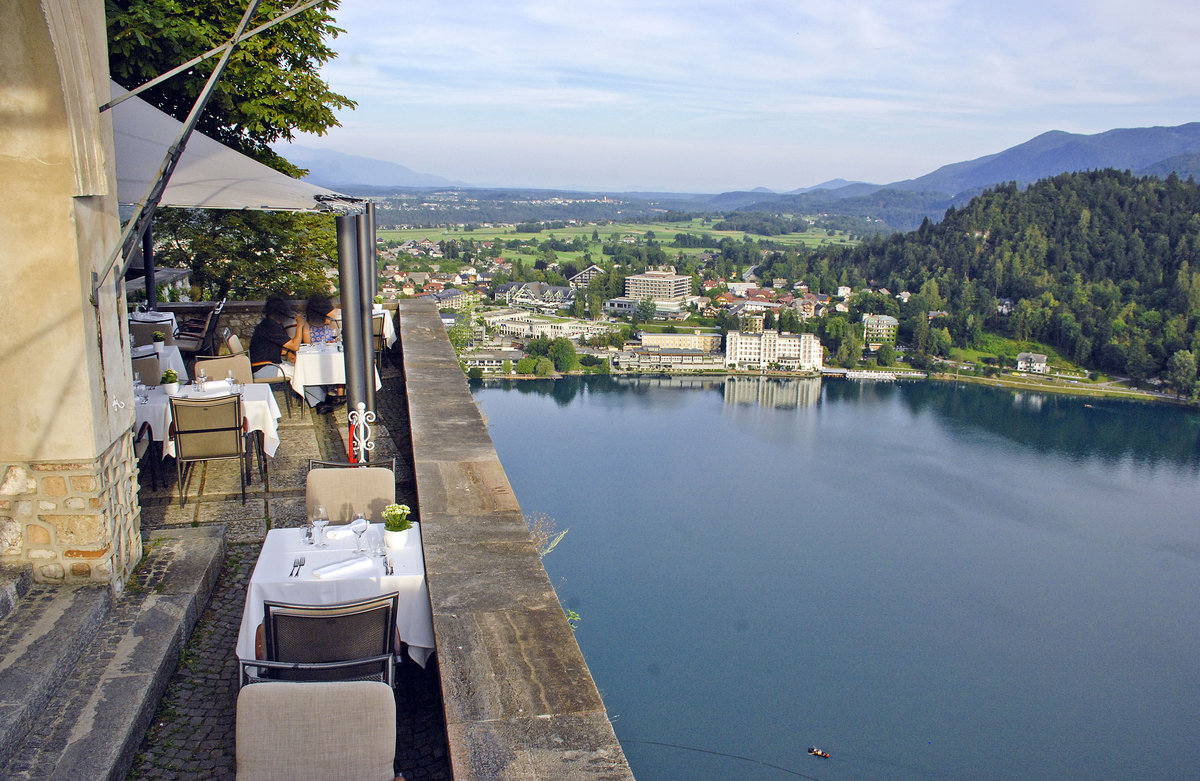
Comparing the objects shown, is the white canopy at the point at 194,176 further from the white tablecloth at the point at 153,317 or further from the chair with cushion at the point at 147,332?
the white tablecloth at the point at 153,317

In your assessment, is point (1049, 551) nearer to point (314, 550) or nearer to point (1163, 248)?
point (314, 550)

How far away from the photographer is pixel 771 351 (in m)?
49.1

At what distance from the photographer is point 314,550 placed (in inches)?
90.5

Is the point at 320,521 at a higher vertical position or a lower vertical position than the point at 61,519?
lower

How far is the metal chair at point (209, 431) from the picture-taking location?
10.6ft

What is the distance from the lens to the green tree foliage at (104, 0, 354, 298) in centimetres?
603

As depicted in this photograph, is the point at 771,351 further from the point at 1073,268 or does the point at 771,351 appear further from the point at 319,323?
the point at 319,323

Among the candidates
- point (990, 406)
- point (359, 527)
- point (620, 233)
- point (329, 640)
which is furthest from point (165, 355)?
point (620, 233)

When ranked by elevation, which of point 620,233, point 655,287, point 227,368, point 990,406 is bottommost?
point 990,406

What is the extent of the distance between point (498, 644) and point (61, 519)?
47.0 inches

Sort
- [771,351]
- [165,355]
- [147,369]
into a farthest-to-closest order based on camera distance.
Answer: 1. [771,351]
2. [165,355]
3. [147,369]

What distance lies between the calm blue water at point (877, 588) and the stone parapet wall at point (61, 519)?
1374 cm

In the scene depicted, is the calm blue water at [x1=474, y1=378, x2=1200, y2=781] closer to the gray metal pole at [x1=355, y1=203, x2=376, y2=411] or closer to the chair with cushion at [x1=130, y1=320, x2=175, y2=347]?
the chair with cushion at [x1=130, y1=320, x2=175, y2=347]

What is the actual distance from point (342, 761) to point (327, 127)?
7973mm
